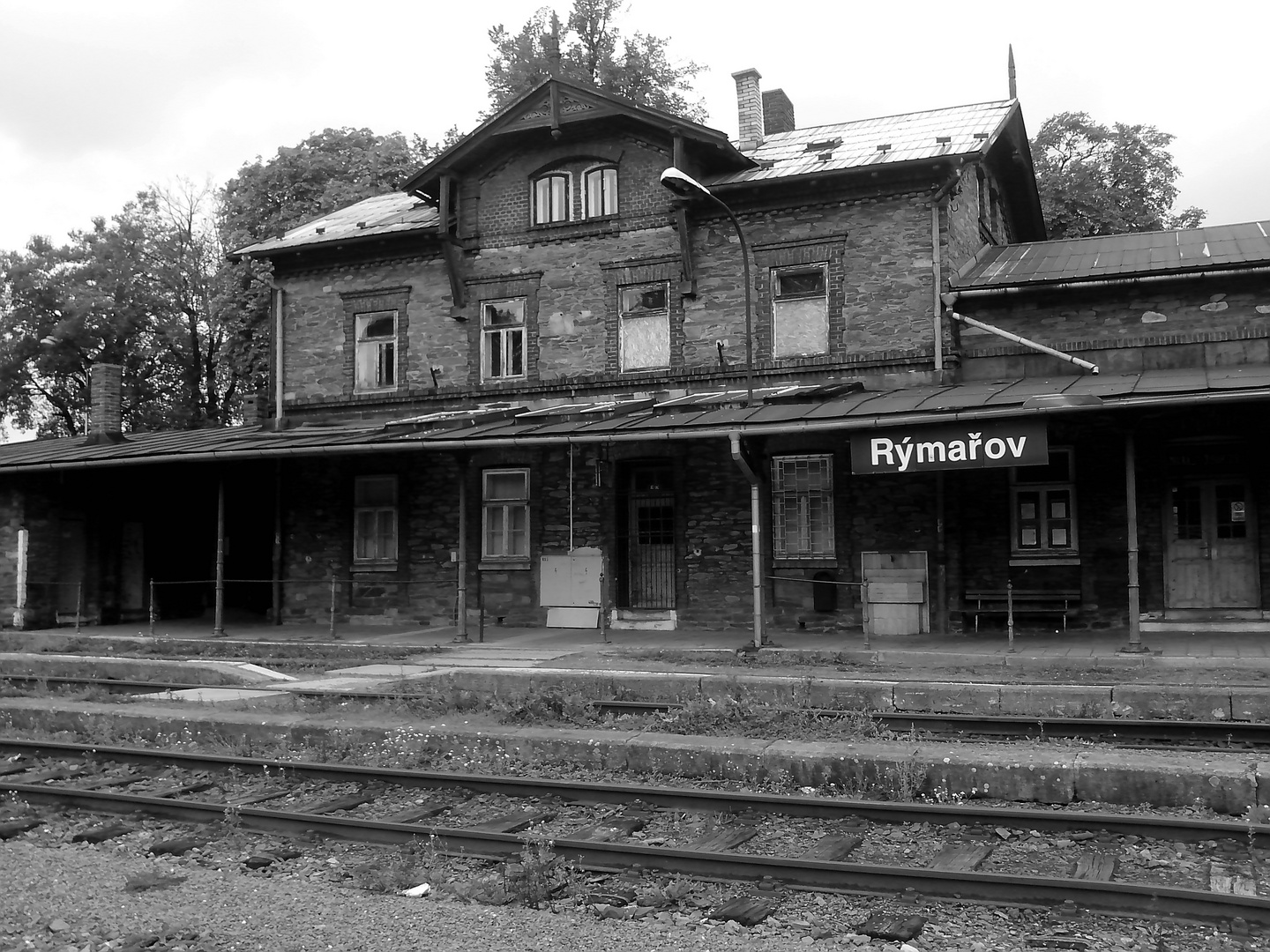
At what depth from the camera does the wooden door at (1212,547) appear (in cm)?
1541

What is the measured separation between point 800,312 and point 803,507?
317 cm

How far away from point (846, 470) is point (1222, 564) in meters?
5.38

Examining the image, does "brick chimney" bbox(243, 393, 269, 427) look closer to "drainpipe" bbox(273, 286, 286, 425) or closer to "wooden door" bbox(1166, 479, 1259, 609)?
"drainpipe" bbox(273, 286, 286, 425)

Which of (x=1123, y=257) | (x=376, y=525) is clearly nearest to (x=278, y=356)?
(x=376, y=525)

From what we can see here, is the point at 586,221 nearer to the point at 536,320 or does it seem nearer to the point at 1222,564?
the point at 536,320

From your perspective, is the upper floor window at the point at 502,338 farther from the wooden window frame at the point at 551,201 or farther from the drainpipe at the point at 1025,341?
the drainpipe at the point at 1025,341

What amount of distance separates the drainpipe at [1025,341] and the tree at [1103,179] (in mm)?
16226

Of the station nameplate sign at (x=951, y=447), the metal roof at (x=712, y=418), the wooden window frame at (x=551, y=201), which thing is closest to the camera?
the metal roof at (x=712, y=418)

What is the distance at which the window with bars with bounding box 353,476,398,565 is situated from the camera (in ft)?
67.3

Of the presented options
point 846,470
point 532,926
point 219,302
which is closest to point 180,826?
point 532,926

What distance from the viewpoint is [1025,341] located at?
16531 millimetres

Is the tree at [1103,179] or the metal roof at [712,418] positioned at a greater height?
the tree at [1103,179]

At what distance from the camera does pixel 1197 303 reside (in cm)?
1611

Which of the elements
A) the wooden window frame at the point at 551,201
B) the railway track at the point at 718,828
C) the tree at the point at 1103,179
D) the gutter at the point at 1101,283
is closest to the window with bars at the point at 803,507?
the gutter at the point at 1101,283
